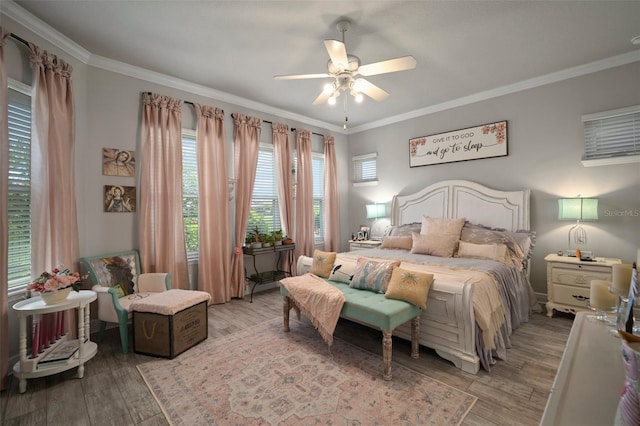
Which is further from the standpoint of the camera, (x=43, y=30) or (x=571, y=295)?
(x=571, y=295)

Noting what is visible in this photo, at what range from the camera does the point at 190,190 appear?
3.84 meters

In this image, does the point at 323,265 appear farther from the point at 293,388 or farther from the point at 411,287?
the point at 293,388

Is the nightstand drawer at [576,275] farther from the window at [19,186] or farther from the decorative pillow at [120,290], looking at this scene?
the window at [19,186]

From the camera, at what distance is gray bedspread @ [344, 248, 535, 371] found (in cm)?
235

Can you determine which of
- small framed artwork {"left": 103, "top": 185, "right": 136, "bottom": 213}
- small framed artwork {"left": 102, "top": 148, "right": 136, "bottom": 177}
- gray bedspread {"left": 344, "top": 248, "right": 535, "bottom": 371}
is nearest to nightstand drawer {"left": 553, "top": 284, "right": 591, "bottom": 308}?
gray bedspread {"left": 344, "top": 248, "right": 535, "bottom": 371}

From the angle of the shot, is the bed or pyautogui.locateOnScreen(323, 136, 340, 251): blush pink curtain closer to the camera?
the bed

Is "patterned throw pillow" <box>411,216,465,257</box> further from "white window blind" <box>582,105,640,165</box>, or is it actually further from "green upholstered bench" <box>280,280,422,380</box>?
"white window blind" <box>582,105,640,165</box>

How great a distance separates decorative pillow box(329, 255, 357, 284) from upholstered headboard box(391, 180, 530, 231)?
2.12 m

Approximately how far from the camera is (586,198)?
3182mm

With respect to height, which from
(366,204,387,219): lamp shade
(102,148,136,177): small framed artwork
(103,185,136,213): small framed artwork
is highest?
(102,148,136,177): small framed artwork

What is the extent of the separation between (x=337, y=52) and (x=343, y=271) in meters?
2.03

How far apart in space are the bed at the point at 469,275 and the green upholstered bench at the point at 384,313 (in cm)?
19

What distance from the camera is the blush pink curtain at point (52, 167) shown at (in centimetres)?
245

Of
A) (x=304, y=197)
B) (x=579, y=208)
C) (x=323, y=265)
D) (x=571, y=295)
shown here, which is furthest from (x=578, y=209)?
(x=304, y=197)
